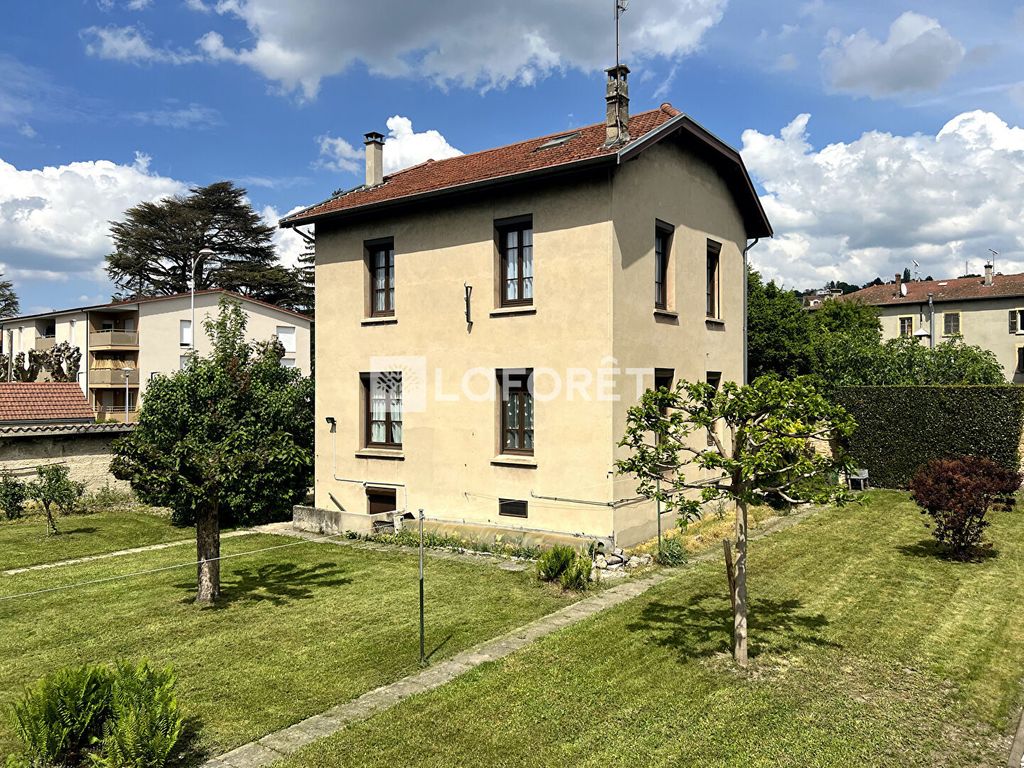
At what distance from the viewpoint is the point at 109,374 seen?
41.6m

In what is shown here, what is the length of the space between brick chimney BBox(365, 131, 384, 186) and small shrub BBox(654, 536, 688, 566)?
12206 mm

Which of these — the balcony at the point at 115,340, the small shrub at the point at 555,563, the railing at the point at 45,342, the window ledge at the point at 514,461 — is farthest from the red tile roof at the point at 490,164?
the railing at the point at 45,342

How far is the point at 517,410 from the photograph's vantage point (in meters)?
15.0

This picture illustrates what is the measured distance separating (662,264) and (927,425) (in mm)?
9518

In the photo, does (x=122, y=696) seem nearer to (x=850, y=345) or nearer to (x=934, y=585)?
(x=934, y=585)

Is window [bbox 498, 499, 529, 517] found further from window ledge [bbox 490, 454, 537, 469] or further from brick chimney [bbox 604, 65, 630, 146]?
brick chimney [bbox 604, 65, 630, 146]

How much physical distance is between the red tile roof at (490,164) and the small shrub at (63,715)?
11.0 metres

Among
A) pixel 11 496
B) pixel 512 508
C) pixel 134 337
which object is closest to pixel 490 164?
pixel 512 508

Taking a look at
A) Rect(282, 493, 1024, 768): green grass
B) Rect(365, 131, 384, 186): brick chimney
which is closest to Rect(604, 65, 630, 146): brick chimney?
Rect(365, 131, 384, 186): brick chimney

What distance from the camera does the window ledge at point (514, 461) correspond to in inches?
571

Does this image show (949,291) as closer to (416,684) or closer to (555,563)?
(555,563)

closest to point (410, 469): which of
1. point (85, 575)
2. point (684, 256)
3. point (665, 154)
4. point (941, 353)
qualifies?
point (85, 575)

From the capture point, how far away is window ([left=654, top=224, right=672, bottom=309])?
610 inches

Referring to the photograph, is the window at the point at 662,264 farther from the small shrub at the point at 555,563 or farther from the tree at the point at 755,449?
the tree at the point at 755,449
